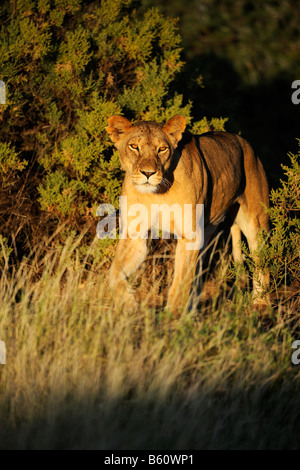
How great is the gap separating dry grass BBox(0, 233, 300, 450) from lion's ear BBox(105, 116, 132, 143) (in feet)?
5.16

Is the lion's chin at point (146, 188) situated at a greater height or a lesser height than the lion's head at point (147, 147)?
lesser

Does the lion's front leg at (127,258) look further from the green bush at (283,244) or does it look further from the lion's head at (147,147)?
the green bush at (283,244)

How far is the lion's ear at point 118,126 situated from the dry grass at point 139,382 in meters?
1.57

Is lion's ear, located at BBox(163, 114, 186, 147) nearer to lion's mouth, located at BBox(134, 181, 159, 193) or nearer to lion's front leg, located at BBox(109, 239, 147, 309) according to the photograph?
lion's mouth, located at BBox(134, 181, 159, 193)

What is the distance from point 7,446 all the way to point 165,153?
2.64 meters

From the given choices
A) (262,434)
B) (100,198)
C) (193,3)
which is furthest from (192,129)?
(193,3)

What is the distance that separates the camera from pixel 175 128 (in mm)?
5250

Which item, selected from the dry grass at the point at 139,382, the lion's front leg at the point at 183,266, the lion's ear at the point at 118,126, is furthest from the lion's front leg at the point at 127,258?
the dry grass at the point at 139,382

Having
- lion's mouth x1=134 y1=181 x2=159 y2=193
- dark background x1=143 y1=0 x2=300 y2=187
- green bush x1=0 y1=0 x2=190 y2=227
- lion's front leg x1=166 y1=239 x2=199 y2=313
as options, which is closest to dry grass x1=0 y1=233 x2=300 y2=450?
lion's front leg x1=166 y1=239 x2=199 y2=313

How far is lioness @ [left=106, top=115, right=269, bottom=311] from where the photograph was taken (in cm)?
500

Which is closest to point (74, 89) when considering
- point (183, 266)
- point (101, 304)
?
point (183, 266)

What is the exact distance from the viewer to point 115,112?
19.8 ft

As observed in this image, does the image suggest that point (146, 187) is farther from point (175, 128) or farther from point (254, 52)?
point (254, 52)

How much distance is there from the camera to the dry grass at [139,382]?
3211mm
